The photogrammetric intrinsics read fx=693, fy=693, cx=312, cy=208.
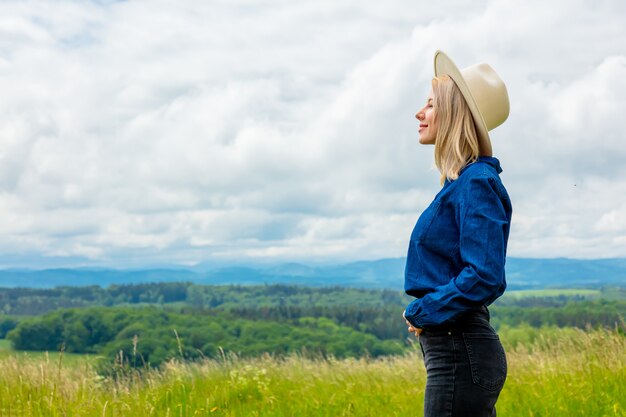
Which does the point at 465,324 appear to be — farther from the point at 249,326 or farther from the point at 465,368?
the point at 249,326

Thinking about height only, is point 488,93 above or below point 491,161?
above

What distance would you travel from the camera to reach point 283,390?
7.02m

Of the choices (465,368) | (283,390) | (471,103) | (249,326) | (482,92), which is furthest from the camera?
(249,326)

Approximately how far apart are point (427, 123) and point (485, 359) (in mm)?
1067

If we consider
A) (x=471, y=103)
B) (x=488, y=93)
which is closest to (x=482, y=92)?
(x=488, y=93)

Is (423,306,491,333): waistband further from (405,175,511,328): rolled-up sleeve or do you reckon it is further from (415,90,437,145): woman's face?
(415,90,437,145): woman's face

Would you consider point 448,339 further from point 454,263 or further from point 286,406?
point 286,406

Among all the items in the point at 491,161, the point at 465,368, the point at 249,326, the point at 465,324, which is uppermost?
the point at 491,161

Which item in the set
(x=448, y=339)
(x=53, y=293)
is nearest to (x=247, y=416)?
(x=448, y=339)

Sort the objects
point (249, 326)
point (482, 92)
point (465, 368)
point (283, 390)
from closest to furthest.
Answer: point (465, 368) → point (482, 92) → point (283, 390) → point (249, 326)

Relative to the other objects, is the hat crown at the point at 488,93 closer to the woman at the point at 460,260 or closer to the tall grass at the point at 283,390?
the woman at the point at 460,260

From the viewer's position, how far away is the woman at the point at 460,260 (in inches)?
110

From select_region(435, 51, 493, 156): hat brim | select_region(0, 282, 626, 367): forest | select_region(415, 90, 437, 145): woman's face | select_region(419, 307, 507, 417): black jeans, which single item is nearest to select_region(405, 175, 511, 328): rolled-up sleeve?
select_region(419, 307, 507, 417): black jeans

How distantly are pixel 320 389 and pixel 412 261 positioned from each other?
14.6ft
